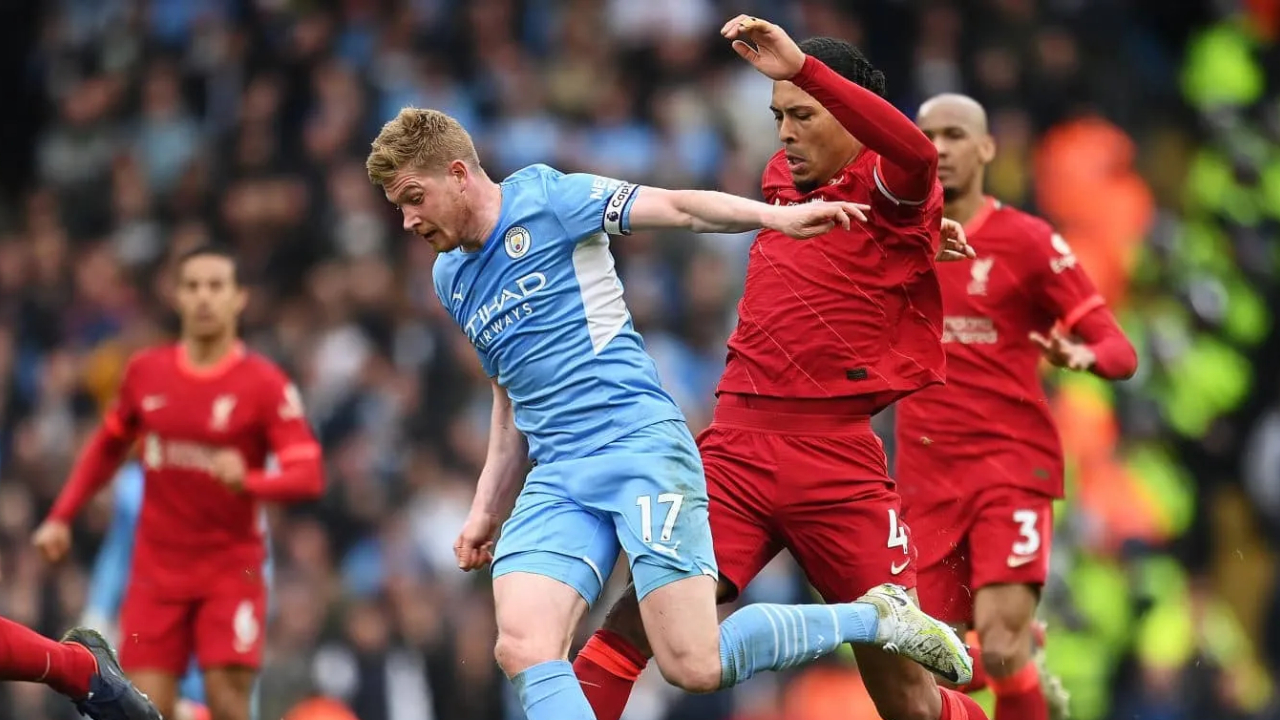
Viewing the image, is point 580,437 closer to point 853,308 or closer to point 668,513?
point 668,513

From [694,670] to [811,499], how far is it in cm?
83

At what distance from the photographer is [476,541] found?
743 cm

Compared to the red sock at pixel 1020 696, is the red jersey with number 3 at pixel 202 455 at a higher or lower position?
higher

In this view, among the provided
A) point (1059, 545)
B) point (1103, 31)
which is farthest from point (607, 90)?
point (1059, 545)

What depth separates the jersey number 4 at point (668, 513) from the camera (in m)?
6.90

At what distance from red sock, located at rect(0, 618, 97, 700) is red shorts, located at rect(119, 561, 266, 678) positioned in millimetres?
1684

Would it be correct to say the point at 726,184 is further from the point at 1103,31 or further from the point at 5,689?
the point at 5,689

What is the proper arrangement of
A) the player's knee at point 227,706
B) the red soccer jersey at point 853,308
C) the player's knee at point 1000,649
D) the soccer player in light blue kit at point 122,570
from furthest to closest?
the soccer player in light blue kit at point 122,570 → the player's knee at point 227,706 → the player's knee at point 1000,649 → the red soccer jersey at point 853,308

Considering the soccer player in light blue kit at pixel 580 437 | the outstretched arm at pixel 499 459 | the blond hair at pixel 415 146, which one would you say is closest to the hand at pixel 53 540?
the outstretched arm at pixel 499 459

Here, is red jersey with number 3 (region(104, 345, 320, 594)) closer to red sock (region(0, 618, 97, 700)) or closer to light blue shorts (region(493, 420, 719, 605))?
red sock (region(0, 618, 97, 700))

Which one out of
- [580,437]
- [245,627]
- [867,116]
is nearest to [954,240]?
[867,116]

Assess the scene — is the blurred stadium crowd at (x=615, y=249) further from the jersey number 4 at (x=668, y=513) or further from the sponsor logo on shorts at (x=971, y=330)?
the jersey number 4 at (x=668, y=513)

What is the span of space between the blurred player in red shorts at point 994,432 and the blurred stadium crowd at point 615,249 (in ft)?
14.1

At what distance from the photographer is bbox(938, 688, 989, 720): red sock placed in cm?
755
